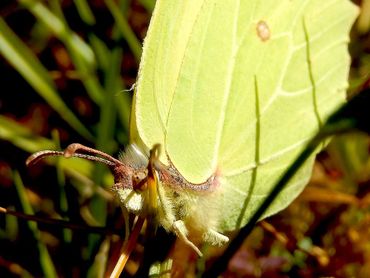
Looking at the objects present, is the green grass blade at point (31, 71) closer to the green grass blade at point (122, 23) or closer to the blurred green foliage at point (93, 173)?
the blurred green foliage at point (93, 173)

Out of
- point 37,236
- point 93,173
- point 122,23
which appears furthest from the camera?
point 122,23

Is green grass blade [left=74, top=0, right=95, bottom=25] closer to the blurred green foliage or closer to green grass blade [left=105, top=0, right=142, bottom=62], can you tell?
the blurred green foliage

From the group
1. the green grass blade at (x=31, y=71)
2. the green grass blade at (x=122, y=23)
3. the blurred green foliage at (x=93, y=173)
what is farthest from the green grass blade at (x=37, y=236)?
the green grass blade at (x=122, y=23)

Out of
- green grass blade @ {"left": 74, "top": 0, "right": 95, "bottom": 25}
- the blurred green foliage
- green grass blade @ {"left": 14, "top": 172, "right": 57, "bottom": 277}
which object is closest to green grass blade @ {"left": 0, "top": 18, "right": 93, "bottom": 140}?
the blurred green foliage

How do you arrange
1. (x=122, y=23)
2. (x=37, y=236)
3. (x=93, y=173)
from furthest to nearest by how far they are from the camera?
1. (x=122, y=23)
2. (x=93, y=173)
3. (x=37, y=236)

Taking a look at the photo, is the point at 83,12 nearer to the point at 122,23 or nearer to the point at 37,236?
the point at 122,23

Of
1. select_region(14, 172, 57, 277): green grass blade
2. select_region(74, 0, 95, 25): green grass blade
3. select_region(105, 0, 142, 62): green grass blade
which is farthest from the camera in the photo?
select_region(74, 0, 95, 25): green grass blade

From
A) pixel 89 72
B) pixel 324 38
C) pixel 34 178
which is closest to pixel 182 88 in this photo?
pixel 324 38

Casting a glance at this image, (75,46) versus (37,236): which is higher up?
(75,46)

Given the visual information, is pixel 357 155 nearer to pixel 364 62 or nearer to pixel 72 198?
pixel 364 62

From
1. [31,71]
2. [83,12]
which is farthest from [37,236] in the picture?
[83,12]

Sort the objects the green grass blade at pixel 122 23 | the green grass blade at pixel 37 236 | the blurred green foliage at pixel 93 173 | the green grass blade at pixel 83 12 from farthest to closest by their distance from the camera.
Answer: the green grass blade at pixel 83 12
the green grass blade at pixel 122 23
the blurred green foliage at pixel 93 173
the green grass blade at pixel 37 236
